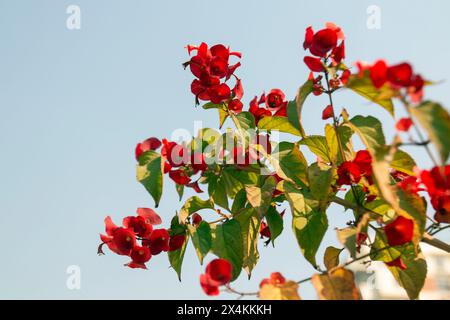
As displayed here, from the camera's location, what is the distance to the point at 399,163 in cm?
120

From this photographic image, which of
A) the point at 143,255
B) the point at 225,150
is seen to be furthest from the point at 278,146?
the point at 143,255

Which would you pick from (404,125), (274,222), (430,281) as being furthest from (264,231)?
(430,281)

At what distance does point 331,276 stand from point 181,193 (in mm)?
459

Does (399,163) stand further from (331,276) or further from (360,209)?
(331,276)

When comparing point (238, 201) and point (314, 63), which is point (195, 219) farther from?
point (314, 63)

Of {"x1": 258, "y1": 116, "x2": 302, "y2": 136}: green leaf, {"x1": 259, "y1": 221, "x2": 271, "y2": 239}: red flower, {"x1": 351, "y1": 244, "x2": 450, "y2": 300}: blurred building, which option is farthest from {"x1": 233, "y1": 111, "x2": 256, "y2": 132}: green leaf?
{"x1": 351, "y1": 244, "x2": 450, "y2": 300}: blurred building

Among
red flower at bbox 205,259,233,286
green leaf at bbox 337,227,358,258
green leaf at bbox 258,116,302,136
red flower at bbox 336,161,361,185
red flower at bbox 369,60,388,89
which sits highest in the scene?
green leaf at bbox 258,116,302,136

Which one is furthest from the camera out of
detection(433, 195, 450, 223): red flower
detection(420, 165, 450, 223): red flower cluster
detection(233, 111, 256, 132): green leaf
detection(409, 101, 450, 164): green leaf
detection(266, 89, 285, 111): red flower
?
detection(266, 89, 285, 111): red flower

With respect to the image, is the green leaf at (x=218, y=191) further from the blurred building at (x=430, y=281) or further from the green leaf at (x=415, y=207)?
the blurred building at (x=430, y=281)

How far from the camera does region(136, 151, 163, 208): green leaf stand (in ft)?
3.71

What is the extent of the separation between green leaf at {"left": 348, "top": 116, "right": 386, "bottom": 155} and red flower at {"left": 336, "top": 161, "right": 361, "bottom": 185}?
0.23 feet

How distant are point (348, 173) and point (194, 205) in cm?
36

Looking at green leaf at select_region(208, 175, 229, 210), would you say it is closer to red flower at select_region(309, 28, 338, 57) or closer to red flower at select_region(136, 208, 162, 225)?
red flower at select_region(136, 208, 162, 225)
